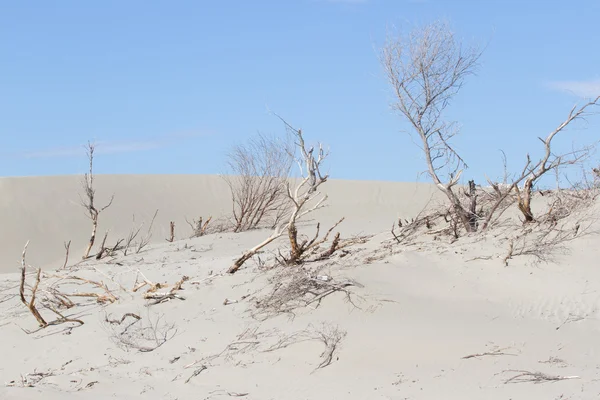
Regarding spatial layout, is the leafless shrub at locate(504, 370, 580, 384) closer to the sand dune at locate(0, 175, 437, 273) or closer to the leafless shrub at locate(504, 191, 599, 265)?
the leafless shrub at locate(504, 191, 599, 265)

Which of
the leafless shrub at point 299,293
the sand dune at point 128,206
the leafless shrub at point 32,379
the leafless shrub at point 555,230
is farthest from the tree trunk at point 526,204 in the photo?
the sand dune at point 128,206

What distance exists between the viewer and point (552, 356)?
7.08 meters

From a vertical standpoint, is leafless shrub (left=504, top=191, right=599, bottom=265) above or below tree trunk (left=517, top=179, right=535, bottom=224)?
below

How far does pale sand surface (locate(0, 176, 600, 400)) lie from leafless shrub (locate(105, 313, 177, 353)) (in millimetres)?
73

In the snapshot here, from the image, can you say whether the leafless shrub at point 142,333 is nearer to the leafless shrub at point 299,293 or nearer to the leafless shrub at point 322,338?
the leafless shrub at point 299,293

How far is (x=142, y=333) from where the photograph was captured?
28.5 feet

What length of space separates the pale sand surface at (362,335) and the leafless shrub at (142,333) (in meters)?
0.07

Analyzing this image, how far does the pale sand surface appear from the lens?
266 inches

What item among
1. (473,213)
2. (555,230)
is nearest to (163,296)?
(473,213)

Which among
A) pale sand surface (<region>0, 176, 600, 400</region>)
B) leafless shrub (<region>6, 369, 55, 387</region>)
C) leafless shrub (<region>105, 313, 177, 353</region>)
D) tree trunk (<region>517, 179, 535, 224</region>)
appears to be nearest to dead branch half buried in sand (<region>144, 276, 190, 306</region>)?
pale sand surface (<region>0, 176, 600, 400</region>)

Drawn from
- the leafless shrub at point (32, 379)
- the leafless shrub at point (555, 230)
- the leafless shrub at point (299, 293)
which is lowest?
the leafless shrub at point (32, 379)

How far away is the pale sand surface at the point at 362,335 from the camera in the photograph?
675 centimetres

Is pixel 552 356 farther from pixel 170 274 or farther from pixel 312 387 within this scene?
pixel 170 274

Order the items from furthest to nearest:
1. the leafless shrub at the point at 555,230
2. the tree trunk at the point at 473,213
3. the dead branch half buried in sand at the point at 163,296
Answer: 1. the tree trunk at the point at 473,213
2. the leafless shrub at the point at 555,230
3. the dead branch half buried in sand at the point at 163,296
